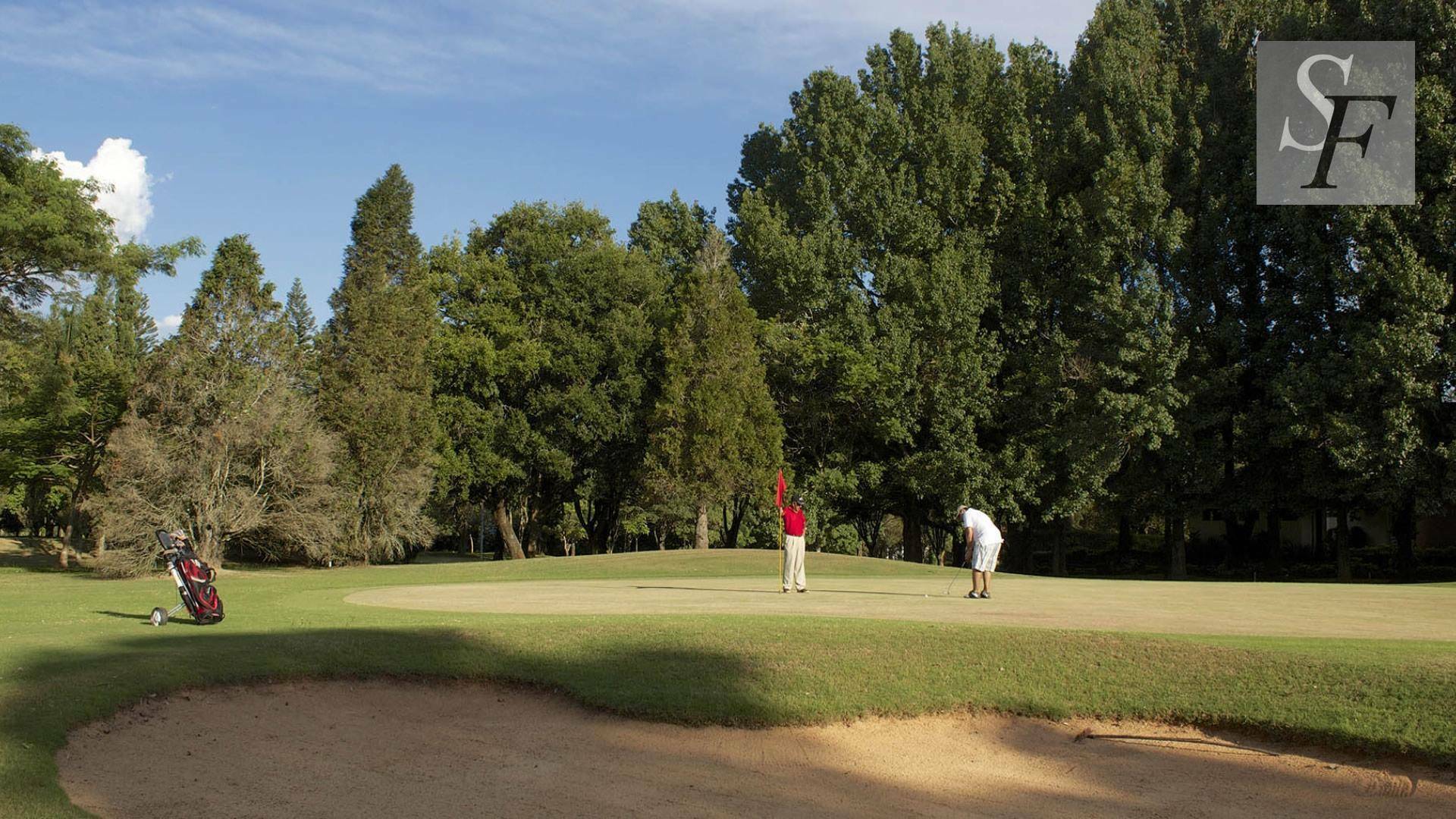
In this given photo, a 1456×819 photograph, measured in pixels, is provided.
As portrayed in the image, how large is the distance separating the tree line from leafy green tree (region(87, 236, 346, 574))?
0.38 ft

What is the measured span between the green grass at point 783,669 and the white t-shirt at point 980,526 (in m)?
5.65

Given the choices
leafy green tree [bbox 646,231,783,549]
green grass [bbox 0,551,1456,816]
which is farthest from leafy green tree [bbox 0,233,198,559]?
green grass [bbox 0,551,1456,816]

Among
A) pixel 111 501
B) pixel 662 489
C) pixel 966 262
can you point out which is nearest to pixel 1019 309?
pixel 966 262

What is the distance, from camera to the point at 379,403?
131 ft

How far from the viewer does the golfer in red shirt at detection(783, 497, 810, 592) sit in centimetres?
2148

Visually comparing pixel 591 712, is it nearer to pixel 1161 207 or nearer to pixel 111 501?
pixel 111 501

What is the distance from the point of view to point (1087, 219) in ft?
150

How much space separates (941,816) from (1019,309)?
43213 millimetres

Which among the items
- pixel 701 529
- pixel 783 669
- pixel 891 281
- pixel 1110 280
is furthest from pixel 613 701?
pixel 891 281

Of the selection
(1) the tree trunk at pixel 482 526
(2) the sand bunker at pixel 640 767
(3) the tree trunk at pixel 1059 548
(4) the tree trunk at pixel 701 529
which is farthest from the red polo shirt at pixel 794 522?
(1) the tree trunk at pixel 482 526

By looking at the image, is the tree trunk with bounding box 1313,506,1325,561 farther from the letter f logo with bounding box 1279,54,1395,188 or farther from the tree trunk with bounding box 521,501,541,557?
the tree trunk with bounding box 521,501,541,557

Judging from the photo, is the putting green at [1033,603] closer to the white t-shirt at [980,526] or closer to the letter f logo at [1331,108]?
the white t-shirt at [980,526]

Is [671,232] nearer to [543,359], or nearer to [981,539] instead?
[543,359]

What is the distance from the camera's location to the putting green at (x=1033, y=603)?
50.5 feet
